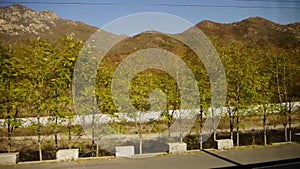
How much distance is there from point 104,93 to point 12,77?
1.89m

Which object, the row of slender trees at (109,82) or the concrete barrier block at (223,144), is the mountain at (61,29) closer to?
the row of slender trees at (109,82)

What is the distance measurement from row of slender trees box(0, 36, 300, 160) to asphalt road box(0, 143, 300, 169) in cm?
112

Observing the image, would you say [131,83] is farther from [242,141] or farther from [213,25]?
[213,25]

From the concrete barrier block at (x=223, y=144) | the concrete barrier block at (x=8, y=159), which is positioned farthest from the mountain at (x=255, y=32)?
the concrete barrier block at (x=8, y=159)

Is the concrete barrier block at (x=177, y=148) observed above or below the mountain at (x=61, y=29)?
below

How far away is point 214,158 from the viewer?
6.24m

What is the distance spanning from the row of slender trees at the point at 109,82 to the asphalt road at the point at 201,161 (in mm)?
1125

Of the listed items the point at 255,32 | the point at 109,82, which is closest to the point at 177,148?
the point at 109,82

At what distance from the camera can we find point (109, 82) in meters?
7.11

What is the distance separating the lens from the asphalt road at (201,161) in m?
5.70

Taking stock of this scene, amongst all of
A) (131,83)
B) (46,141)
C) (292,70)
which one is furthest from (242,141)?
(46,141)

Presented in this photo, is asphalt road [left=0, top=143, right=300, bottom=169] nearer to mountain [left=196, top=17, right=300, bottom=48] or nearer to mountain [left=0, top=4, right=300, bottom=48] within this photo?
mountain [left=0, top=4, right=300, bottom=48]

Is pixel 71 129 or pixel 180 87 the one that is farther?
pixel 180 87

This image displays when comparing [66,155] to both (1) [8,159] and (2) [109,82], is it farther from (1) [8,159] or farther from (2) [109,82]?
(2) [109,82]
